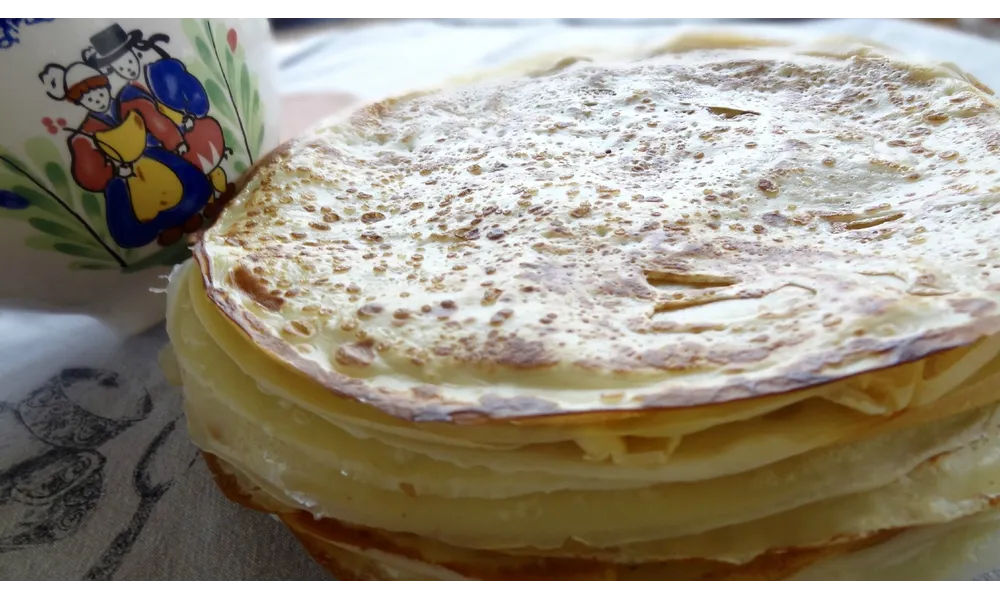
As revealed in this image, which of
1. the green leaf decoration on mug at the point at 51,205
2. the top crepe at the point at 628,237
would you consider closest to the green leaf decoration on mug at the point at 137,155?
the green leaf decoration on mug at the point at 51,205

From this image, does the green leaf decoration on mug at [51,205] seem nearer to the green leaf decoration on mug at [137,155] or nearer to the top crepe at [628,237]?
the green leaf decoration on mug at [137,155]

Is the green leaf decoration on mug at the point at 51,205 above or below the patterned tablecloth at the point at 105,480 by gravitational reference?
above

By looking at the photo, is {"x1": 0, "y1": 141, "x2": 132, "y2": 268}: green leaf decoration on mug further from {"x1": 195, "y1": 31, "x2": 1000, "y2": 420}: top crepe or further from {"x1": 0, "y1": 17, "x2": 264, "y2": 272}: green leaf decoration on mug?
{"x1": 195, "y1": 31, "x2": 1000, "y2": 420}: top crepe

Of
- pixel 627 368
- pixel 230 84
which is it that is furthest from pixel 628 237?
pixel 230 84

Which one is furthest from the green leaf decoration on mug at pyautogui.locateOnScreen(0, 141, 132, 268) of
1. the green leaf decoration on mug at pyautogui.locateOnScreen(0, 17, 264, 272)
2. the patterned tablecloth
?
the patterned tablecloth

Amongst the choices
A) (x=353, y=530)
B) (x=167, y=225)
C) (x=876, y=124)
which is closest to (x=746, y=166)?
(x=876, y=124)

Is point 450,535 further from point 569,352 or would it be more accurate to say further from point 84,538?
point 84,538

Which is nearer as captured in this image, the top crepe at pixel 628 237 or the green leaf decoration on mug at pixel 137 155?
the top crepe at pixel 628 237
